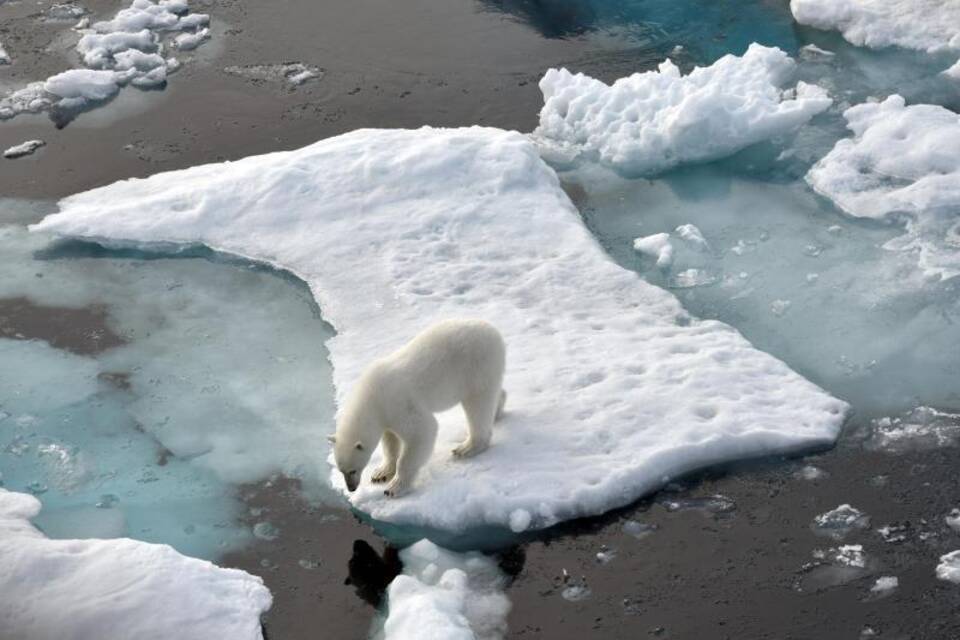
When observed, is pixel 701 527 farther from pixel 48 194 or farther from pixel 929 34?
pixel 929 34

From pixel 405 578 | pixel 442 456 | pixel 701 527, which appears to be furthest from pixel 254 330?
pixel 701 527

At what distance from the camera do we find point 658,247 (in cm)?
891

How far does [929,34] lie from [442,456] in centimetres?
756

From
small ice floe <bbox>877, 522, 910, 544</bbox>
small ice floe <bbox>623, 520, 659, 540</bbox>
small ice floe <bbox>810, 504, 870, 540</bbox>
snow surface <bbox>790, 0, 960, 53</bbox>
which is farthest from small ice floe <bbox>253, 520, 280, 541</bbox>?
snow surface <bbox>790, 0, 960, 53</bbox>

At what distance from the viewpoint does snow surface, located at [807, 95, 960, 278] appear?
890 centimetres

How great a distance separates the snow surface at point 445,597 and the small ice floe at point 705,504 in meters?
1.04

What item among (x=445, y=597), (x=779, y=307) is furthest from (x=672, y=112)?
(x=445, y=597)

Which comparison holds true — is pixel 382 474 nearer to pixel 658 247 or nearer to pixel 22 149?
pixel 658 247

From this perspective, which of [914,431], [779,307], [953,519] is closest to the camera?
[953,519]

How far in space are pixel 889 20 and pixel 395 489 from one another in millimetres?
7945

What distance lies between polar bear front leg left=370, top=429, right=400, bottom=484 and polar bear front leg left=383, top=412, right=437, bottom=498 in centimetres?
8

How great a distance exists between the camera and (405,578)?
242 inches

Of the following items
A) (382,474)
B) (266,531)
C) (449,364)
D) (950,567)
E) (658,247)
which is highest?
(449,364)

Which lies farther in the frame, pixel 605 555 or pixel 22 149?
pixel 22 149
